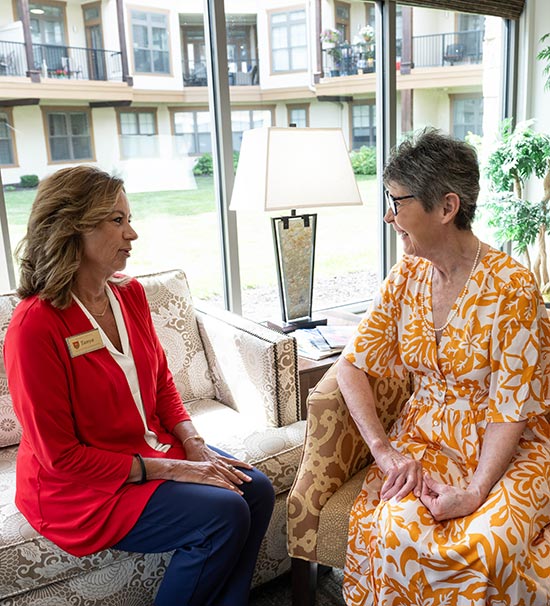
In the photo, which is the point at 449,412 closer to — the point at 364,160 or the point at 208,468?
the point at 208,468

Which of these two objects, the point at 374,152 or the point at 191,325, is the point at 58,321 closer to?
the point at 191,325

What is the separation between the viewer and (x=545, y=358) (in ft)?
5.26

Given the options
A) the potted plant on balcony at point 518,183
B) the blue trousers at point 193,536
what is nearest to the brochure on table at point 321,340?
the blue trousers at point 193,536

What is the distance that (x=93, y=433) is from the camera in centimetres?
163

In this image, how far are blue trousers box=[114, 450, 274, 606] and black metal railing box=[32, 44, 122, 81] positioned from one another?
6.01 ft

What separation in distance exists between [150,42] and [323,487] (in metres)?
2.14

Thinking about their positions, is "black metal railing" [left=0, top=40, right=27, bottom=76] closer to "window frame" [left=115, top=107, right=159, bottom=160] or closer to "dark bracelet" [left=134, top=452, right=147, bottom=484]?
"window frame" [left=115, top=107, right=159, bottom=160]

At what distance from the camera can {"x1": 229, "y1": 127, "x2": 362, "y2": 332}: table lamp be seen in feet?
7.77

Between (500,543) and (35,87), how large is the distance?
233 cm

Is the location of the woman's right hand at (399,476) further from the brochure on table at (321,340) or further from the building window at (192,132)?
the building window at (192,132)

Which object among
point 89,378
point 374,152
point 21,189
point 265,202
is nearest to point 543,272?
point 374,152

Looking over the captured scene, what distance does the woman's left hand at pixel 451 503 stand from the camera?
57.7 inches

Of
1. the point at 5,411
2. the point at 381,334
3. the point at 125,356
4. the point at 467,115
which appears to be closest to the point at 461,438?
the point at 381,334

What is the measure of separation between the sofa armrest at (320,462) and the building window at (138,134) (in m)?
1.63
